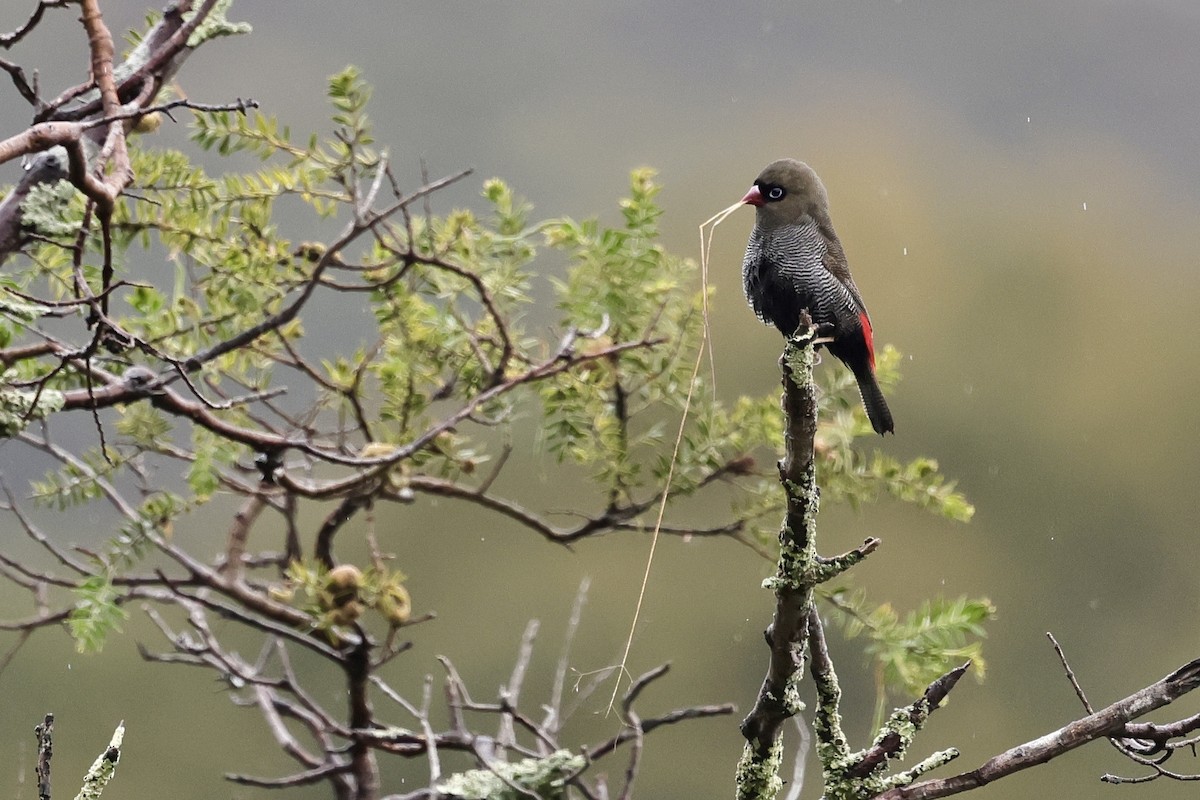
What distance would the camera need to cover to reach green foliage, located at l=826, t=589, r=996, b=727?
1040 mm

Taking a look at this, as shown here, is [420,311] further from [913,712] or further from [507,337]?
[913,712]

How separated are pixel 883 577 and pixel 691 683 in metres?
0.76

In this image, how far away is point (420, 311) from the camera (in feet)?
5.19

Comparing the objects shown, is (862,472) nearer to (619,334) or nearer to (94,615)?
(619,334)

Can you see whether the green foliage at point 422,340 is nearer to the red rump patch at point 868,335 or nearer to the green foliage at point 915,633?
the red rump patch at point 868,335

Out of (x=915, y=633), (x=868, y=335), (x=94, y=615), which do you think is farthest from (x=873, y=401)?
(x=94, y=615)

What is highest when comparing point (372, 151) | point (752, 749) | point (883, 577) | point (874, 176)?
point (874, 176)

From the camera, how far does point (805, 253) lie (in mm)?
1228

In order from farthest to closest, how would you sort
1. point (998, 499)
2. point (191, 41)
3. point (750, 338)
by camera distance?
1. point (998, 499)
2. point (750, 338)
3. point (191, 41)

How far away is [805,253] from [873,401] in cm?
20

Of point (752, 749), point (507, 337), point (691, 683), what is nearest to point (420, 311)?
point (507, 337)

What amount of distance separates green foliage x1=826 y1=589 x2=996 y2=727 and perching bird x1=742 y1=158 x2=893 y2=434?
0.27 m

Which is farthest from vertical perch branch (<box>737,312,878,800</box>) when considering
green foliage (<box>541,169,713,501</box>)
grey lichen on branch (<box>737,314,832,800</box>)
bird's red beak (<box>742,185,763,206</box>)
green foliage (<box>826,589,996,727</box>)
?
green foliage (<box>541,169,713,501</box>)

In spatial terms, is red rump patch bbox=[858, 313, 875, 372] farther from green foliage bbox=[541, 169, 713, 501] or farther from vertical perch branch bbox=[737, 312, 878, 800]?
vertical perch branch bbox=[737, 312, 878, 800]
